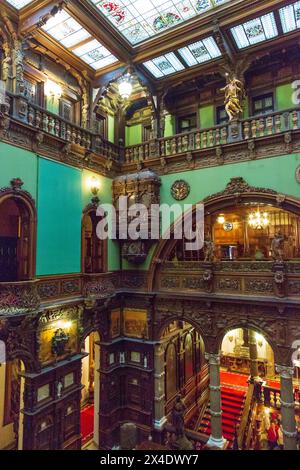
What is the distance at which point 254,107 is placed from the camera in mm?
10938

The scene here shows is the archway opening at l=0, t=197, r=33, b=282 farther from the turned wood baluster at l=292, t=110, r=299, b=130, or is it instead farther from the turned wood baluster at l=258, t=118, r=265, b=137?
the turned wood baluster at l=292, t=110, r=299, b=130

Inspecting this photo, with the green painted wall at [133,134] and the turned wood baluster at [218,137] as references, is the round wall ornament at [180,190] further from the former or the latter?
the green painted wall at [133,134]

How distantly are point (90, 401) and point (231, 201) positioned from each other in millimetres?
10942

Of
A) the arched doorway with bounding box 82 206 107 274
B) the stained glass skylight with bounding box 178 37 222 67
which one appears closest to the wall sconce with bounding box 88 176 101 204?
the arched doorway with bounding box 82 206 107 274

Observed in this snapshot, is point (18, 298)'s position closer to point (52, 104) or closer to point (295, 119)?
point (52, 104)

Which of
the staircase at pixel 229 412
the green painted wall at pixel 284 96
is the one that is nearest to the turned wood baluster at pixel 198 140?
the green painted wall at pixel 284 96

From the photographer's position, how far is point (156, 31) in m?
9.30

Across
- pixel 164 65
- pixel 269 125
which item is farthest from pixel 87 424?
pixel 164 65

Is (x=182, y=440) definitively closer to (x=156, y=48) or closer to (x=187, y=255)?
(x=187, y=255)

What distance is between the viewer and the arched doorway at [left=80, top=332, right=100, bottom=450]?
10375mm

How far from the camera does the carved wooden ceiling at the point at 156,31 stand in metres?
8.01

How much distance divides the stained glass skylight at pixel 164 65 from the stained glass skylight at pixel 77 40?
1.37 meters

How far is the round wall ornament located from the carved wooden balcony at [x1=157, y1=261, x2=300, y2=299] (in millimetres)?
2363
